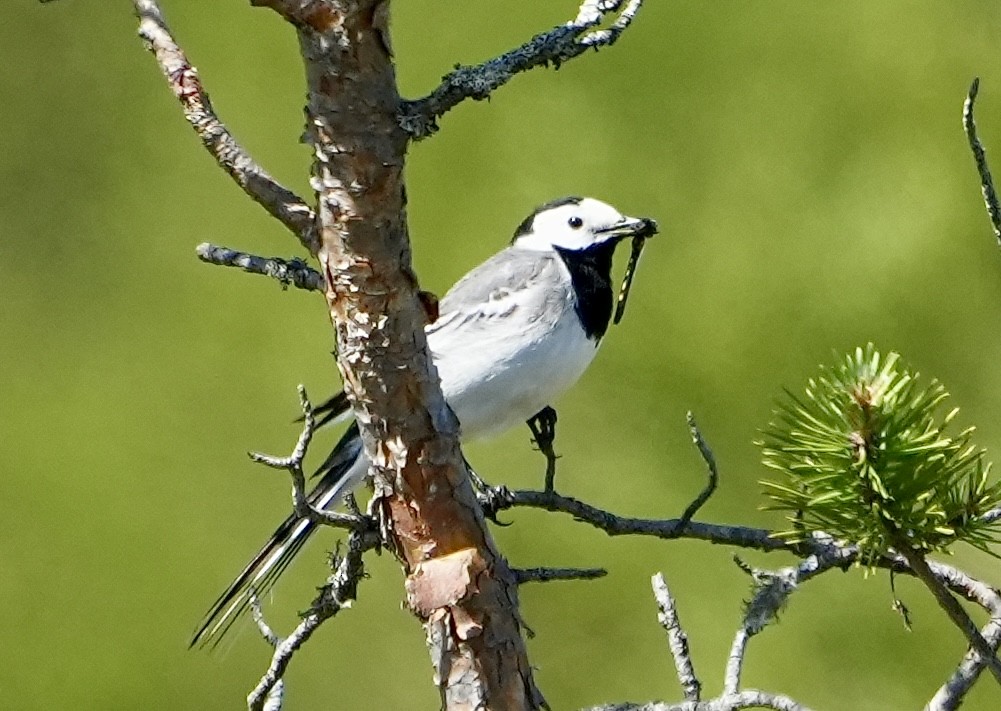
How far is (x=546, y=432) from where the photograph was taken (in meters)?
1.71

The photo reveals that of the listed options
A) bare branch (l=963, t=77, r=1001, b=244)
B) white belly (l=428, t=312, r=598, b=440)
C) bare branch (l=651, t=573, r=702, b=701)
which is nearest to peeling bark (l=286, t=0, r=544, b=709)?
bare branch (l=651, t=573, r=702, b=701)

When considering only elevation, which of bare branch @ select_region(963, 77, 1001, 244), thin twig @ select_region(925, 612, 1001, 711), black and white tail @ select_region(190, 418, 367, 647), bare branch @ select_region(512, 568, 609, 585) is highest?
black and white tail @ select_region(190, 418, 367, 647)

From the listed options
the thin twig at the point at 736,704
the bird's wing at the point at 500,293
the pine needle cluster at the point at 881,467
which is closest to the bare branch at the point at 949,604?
the pine needle cluster at the point at 881,467

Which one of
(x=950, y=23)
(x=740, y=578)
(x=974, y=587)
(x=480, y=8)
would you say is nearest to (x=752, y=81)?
(x=950, y=23)

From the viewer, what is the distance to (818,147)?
2410 mm

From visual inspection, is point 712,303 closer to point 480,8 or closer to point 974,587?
point 480,8

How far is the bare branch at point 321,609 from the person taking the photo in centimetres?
110

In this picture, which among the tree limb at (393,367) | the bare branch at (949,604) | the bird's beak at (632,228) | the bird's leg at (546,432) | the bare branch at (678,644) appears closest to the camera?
the tree limb at (393,367)

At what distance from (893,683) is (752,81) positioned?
0.99 metres

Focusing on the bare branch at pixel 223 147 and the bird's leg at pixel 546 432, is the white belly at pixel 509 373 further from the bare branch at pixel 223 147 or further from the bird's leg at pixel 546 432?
the bare branch at pixel 223 147

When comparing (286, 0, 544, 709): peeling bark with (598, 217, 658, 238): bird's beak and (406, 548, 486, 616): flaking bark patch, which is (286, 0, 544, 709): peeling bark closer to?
(406, 548, 486, 616): flaking bark patch

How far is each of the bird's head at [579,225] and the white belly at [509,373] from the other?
23 cm

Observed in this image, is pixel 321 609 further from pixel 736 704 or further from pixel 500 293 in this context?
pixel 500 293

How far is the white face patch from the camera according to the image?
80.0 inches
